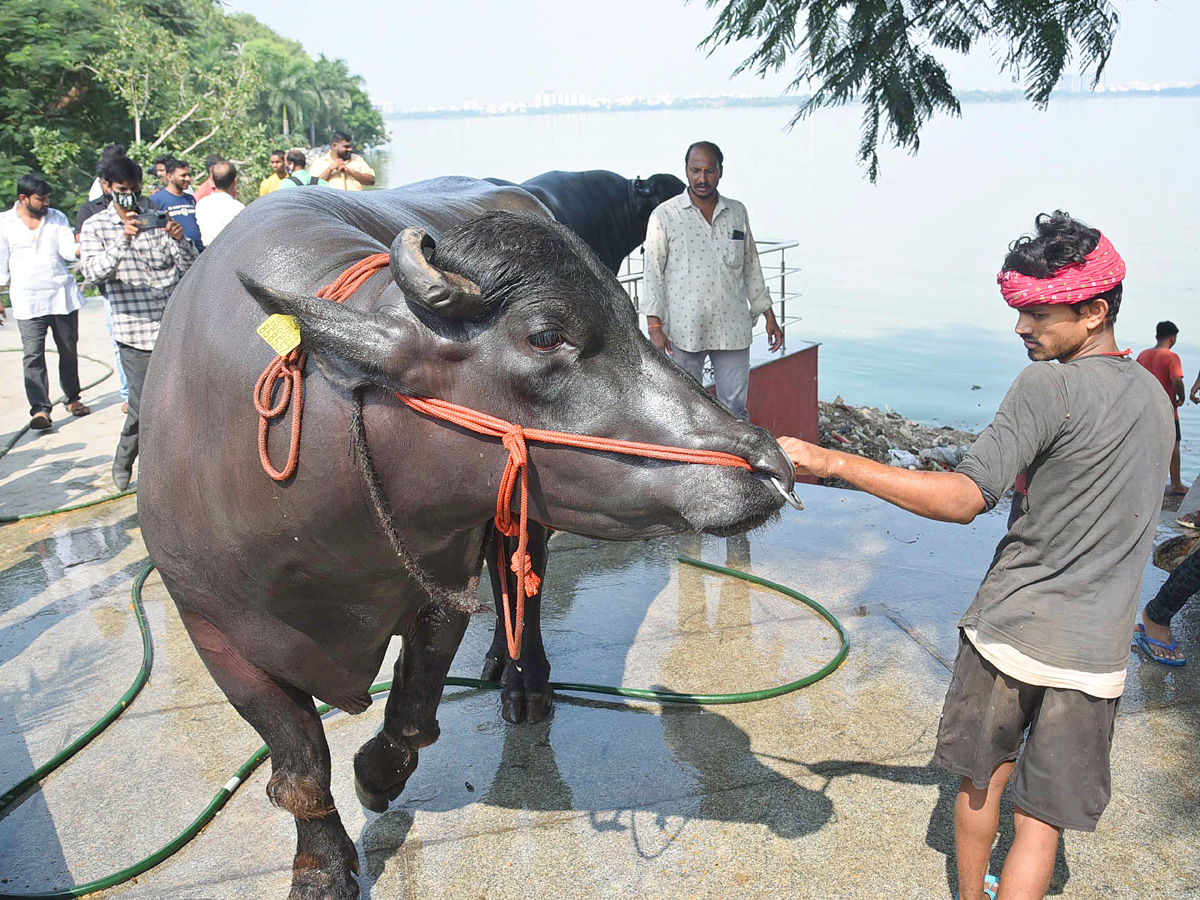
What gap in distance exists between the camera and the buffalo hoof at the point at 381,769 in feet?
10.4

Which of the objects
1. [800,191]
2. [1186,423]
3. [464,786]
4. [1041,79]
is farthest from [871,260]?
[464,786]

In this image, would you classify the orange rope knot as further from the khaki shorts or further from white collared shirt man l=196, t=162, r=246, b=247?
white collared shirt man l=196, t=162, r=246, b=247

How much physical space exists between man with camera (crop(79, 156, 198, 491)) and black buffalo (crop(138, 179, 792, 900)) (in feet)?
13.1

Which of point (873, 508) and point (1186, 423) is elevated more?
point (873, 508)

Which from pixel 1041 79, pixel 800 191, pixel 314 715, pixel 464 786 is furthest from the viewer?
pixel 800 191

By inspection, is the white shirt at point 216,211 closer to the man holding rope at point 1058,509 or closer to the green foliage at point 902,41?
the green foliage at point 902,41

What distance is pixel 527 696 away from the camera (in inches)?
154

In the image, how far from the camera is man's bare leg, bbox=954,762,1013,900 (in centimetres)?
267

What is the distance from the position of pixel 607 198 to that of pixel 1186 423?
494 inches

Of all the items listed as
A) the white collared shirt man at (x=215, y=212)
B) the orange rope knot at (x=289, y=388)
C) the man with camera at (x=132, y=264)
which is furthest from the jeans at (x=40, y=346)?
the orange rope knot at (x=289, y=388)

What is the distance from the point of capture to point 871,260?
101 ft

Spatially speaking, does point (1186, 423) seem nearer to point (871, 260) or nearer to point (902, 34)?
point (902, 34)

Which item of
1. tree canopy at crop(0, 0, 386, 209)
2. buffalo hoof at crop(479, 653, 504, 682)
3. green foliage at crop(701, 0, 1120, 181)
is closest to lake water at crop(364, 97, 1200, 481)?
green foliage at crop(701, 0, 1120, 181)

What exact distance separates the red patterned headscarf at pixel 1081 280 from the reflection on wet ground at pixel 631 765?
1.76 metres
